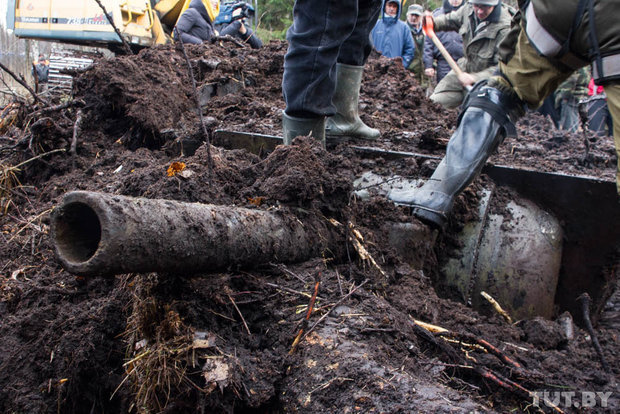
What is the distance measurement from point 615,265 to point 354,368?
229 centimetres

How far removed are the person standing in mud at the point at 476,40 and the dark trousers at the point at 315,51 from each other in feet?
13.3

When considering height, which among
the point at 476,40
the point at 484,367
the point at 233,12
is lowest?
the point at 484,367

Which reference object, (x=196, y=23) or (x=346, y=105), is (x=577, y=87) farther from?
(x=346, y=105)

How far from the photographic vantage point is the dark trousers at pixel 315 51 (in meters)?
2.62

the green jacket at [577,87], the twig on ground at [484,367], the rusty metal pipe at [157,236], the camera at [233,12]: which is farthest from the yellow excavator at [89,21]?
the twig on ground at [484,367]

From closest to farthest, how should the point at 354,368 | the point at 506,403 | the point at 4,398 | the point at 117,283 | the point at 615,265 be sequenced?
Answer: the point at 354,368
the point at 506,403
the point at 4,398
the point at 117,283
the point at 615,265

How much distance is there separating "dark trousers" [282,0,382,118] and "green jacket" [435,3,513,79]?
4573 millimetres

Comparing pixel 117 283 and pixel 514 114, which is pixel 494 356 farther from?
pixel 514 114

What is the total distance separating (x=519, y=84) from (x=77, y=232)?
246cm

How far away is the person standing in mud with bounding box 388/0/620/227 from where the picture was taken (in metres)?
2.14

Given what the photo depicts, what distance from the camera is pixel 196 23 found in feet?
28.0

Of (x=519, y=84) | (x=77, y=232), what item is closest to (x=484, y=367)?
(x=77, y=232)

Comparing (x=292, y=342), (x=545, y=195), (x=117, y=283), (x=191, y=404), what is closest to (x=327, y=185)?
(x=292, y=342)

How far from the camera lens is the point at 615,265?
2920 millimetres
